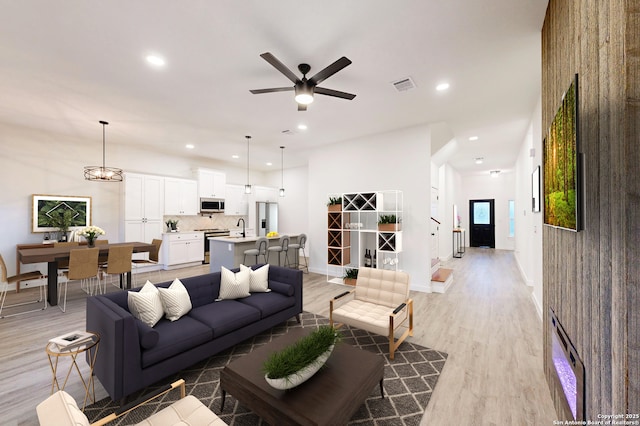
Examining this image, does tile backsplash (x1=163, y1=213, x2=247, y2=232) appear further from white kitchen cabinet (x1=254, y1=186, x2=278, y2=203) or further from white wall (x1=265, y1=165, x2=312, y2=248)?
white wall (x1=265, y1=165, x2=312, y2=248)

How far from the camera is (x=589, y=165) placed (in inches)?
53.3

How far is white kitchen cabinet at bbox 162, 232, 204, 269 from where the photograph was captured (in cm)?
705

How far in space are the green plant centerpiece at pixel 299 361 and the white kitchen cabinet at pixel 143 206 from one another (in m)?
6.46

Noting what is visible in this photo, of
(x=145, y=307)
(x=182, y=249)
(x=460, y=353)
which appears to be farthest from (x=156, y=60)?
(x=182, y=249)

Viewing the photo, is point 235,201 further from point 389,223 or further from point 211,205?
point 389,223

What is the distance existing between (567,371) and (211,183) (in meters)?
8.45

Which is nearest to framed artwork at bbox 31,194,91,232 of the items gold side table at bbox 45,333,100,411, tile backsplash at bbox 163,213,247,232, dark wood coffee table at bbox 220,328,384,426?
tile backsplash at bbox 163,213,247,232

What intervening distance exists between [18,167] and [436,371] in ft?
26.4

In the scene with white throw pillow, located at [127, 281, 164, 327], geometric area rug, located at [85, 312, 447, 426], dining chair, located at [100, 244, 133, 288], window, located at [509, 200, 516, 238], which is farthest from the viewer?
window, located at [509, 200, 516, 238]

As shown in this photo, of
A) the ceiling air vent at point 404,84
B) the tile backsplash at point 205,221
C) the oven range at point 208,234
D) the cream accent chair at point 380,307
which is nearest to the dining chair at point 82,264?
the tile backsplash at point 205,221

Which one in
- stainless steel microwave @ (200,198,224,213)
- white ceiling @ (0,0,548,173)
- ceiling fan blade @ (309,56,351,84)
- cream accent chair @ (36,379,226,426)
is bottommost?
cream accent chair @ (36,379,226,426)

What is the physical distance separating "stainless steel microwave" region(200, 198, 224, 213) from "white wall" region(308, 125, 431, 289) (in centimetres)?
334

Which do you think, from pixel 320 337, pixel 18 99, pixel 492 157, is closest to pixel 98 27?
pixel 18 99

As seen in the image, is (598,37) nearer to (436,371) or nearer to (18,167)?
(436,371)
